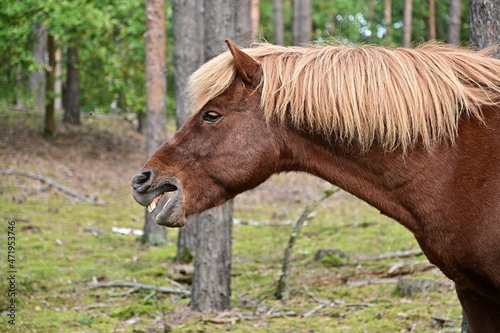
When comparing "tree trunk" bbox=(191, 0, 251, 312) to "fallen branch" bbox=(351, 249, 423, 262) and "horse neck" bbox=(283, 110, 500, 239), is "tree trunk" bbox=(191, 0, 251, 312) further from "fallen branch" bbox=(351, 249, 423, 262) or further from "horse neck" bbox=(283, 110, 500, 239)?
"horse neck" bbox=(283, 110, 500, 239)

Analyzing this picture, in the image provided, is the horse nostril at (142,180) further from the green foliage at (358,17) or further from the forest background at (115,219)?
the green foliage at (358,17)

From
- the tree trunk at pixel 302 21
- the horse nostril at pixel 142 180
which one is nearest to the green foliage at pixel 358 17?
the tree trunk at pixel 302 21

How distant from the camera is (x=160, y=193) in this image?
3.72 meters

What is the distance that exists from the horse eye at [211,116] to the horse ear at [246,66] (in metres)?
0.28

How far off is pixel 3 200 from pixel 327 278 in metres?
8.49

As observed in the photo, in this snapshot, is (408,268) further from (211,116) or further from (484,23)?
(211,116)

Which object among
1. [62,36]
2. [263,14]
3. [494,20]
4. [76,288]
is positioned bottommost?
[76,288]

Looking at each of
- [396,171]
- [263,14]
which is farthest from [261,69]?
[263,14]

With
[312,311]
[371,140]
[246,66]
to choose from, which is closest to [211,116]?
[246,66]

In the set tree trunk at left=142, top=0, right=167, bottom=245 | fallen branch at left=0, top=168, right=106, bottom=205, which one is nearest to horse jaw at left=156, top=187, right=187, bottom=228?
tree trunk at left=142, top=0, right=167, bottom=245

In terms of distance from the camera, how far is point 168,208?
369 cm

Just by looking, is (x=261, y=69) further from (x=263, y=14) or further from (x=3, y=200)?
(x=263, y=14)

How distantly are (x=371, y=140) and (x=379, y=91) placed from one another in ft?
0.97

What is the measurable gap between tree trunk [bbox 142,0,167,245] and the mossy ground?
5.67 ft
